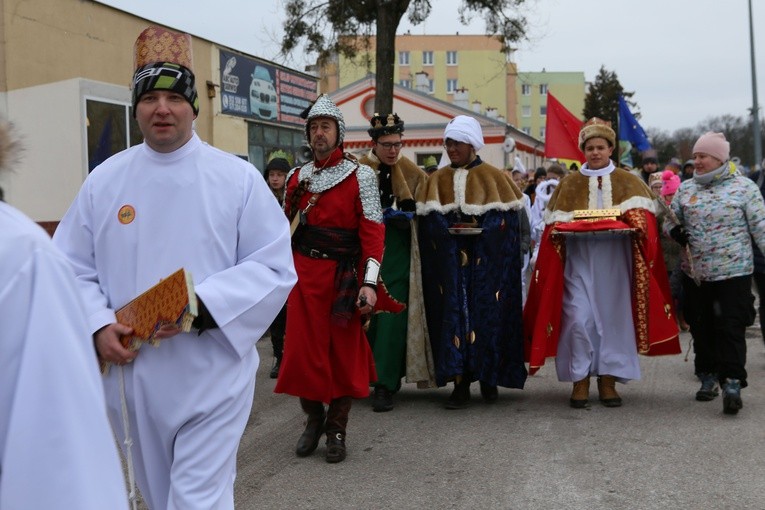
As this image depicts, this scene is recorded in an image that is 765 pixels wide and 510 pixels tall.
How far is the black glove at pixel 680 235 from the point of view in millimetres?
7355

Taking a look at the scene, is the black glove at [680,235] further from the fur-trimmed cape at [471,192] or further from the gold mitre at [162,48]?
the gold mitre at [162,48]

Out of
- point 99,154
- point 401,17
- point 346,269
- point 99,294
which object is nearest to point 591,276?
point 346,269

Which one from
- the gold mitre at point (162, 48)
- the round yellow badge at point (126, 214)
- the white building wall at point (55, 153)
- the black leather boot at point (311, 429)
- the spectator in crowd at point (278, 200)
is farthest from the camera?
the white building wall at point (55, 153)

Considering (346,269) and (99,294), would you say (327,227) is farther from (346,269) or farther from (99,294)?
(99,294)

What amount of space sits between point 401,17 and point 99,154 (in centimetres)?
574

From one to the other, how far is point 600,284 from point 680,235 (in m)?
0.70

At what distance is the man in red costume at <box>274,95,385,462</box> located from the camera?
583cm

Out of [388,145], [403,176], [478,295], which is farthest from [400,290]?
[388,145]

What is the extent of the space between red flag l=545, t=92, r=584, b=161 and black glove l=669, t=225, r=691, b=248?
343 centimetres

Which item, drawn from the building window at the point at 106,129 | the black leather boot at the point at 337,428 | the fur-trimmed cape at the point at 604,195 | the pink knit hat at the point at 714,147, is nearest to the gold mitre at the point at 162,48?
the black leather boot at the point at 337,428

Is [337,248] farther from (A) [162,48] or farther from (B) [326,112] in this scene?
(A) [162,48]

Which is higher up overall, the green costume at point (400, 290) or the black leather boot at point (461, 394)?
the green costume at point (400, 290)

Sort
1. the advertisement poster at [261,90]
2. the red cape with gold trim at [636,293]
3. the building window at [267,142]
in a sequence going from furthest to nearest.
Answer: the building window at [267,142] < the advertisement poster at [261,90] < the red cape with gold trim at [636,293]

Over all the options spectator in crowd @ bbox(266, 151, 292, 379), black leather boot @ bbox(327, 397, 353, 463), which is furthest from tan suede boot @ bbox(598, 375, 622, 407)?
spectator in crowd @ bbox(266, 151, 292, 379)
